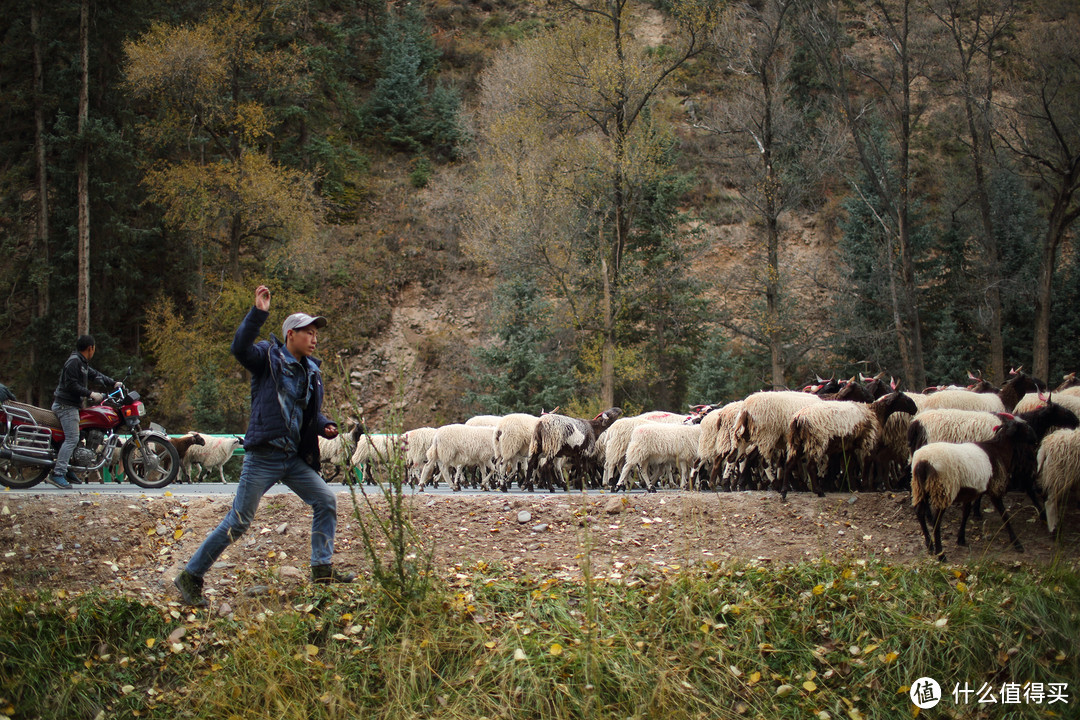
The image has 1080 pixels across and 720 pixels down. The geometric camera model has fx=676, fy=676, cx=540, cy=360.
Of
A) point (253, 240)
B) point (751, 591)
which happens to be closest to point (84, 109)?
point (253, 240)

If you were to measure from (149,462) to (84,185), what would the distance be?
1760 cm

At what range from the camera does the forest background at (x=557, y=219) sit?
70.1 feet

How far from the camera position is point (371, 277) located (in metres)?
32.2

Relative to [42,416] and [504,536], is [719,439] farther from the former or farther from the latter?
[42,416]

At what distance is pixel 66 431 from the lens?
1030cm

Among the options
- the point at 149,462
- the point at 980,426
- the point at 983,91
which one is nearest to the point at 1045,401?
the point at 980,426

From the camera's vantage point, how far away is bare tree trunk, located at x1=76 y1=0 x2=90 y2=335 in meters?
22.8

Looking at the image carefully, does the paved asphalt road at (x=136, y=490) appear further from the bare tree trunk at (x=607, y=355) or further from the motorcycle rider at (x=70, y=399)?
the bare tree trunk at (x=607, y=355)

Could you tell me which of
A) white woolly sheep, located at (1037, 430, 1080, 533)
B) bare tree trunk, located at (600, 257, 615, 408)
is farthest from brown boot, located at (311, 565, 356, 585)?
bare tree trunk, located at (600, 257, 615, 408)

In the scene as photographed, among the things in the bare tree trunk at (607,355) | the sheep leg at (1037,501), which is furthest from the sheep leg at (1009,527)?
the bare tree trunk at (607,355)

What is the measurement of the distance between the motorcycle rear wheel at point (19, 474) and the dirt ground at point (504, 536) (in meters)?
2.29

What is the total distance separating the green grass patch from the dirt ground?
59cm

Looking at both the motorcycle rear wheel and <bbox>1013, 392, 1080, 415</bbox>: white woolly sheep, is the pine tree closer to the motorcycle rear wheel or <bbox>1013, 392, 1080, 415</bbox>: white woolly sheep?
the motorcycle rear wheel

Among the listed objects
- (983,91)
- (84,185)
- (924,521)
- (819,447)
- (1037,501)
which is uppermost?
(983,91)
